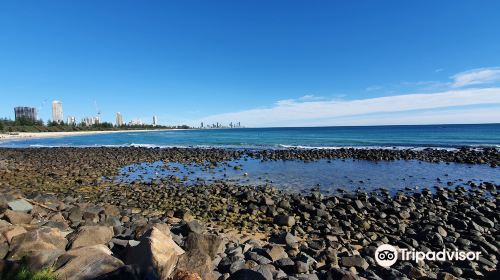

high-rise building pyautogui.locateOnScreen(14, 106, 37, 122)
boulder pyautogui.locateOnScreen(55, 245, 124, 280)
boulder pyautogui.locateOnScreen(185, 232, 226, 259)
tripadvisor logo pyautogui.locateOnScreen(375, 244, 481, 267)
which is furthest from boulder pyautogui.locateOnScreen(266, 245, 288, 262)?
high-rise building pyautogui.locateOnScreen(14, 106, 37, 122)

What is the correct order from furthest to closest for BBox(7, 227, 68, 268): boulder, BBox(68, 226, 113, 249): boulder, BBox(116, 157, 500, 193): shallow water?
BBox(116, 157, 500, 193): shallow water → BBox(68, 226, 113, 249): boulder → BBox(7, 227, 68, 268): boulder

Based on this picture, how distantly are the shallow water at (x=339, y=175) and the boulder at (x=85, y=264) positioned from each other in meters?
12.1

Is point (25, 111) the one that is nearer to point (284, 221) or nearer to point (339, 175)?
point (339, 175)

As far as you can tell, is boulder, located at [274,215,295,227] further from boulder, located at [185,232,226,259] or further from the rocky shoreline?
boulder, located at [185,232,226,259]

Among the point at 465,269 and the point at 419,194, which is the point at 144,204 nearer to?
the point at 465,269

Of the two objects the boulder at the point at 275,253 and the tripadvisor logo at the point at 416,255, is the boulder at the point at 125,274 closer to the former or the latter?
the boulder at the point at 275,253

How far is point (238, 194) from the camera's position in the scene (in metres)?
13.4

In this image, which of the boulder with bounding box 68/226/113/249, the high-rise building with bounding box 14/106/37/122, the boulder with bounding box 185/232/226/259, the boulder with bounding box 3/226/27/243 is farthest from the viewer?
the high-rise building with bounding box 14/106/37/122

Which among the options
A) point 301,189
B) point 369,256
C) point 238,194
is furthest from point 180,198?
point 369,256

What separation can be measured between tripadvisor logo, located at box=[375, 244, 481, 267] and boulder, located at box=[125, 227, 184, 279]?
4.86m

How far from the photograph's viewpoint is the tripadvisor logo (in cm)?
709

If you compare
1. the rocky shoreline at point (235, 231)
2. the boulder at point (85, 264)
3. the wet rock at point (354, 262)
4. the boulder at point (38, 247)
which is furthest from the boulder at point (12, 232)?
the wet rock at point (354, 262)

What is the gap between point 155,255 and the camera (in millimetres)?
4477

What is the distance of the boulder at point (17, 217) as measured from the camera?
6.53 metres
